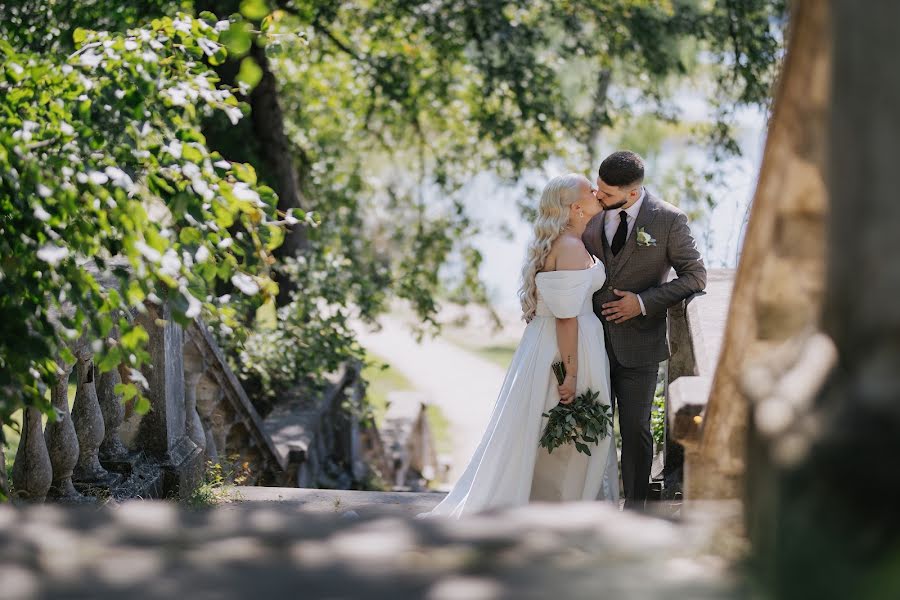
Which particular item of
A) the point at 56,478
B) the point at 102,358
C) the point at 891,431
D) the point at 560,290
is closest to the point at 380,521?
the point at 891,431

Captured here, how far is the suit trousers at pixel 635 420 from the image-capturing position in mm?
5473

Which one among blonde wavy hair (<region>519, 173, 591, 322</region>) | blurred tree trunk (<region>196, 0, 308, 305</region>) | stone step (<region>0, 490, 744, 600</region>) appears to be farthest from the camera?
blurred tree trunk (<region>196, 0, 308, 305</region>)

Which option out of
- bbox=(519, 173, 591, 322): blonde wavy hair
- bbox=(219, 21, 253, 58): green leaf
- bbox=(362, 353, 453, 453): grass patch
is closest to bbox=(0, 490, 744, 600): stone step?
bbox=(219, 21, 253, 58): green leaf

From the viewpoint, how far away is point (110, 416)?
5.34 m

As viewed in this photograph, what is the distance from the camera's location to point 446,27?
10367 millimetres

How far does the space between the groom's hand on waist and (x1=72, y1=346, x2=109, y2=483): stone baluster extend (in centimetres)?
246

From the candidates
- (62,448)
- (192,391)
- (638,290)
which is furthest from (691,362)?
(62,448)

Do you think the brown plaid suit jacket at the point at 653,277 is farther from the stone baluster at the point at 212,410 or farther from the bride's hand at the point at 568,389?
the stone baluster at the point at 212,410

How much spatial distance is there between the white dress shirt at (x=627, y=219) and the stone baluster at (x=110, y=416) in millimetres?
2553

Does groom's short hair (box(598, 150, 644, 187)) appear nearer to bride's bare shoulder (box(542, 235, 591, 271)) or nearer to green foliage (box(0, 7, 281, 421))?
bride's bare shoulder (box(542, 235, 591, 271))

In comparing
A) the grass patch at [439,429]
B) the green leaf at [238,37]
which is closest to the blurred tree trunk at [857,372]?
the green leaf at [238,37]

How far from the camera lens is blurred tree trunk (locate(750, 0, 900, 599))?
5.37 ft

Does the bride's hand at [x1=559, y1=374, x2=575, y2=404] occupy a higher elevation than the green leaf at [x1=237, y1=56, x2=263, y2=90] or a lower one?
lower

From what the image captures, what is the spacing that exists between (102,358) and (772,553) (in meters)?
→ 2.38
